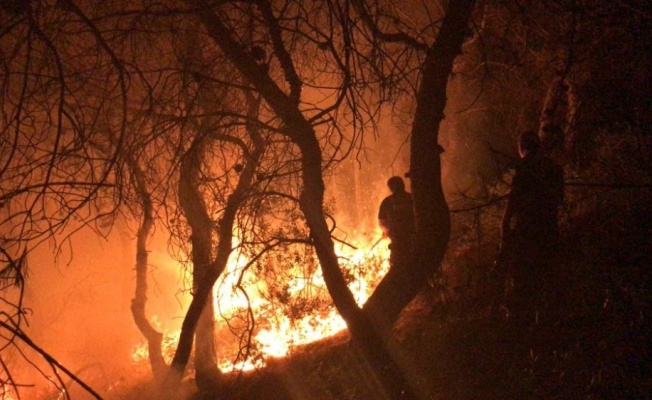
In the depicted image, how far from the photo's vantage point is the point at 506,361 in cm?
440

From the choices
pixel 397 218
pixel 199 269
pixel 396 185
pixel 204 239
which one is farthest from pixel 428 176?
pixel 199 269

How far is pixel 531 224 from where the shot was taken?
466 centimetres

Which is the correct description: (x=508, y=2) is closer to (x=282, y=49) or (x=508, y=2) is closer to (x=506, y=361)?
(x=282, y=49)

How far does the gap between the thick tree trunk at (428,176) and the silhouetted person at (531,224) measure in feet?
3.96

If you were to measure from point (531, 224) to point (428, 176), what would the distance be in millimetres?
1627

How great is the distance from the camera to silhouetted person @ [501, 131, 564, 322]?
453 cm

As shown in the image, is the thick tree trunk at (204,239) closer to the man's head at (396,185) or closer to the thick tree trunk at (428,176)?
the thick tree trunk at (428,176)

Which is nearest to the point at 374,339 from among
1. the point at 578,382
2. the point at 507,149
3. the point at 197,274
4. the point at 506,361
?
the point at 506,361

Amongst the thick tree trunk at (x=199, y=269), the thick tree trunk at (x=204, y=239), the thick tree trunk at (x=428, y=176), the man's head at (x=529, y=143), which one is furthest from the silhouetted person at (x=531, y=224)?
the thick tree trunk at (x=199, y=269)

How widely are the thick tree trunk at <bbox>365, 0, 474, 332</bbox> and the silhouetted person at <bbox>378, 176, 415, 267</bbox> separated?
65.2 inches

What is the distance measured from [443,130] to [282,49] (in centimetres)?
1187

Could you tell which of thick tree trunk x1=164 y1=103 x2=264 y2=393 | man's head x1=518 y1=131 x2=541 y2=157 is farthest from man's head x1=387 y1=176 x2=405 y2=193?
thick tree trunk x1=164 y1=103 x2=264 y2=393

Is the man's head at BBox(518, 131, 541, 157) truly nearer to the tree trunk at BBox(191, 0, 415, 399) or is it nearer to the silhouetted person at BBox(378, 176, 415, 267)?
the silhouetted person at BBox(378, 176, 415, 267)

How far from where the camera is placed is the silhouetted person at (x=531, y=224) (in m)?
4.53
